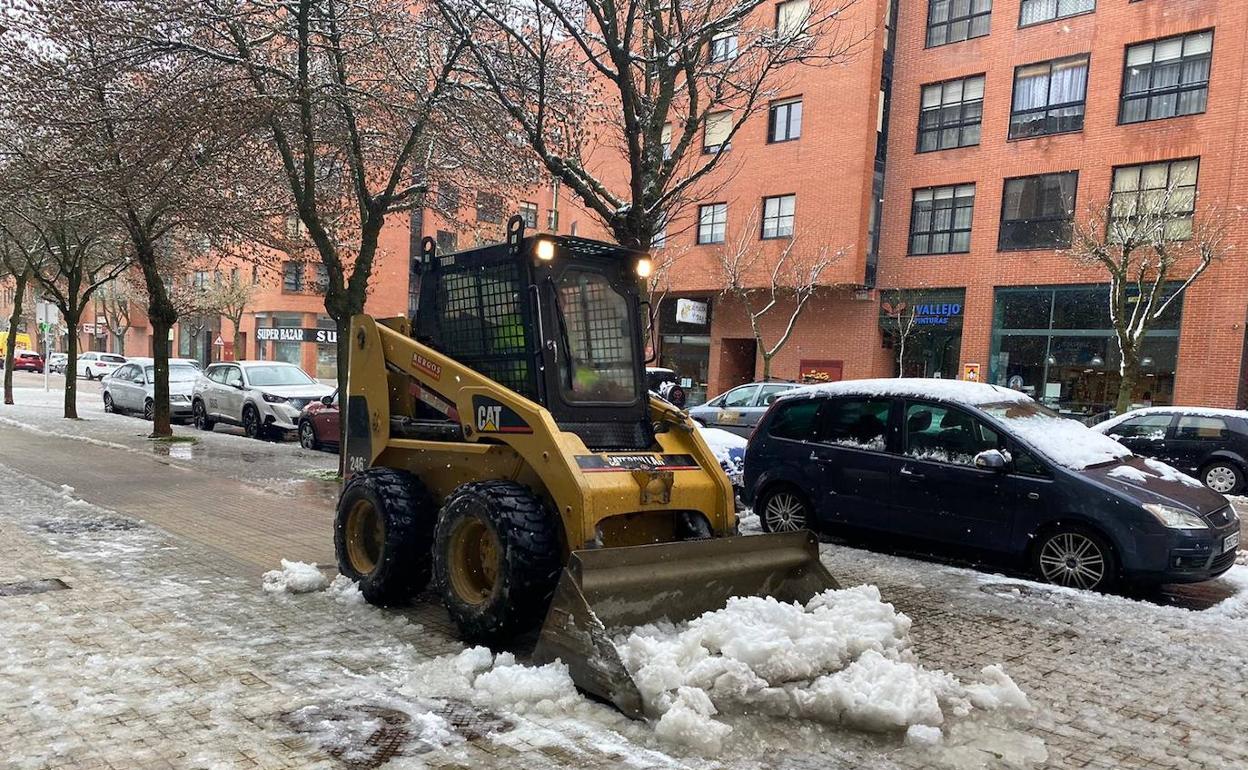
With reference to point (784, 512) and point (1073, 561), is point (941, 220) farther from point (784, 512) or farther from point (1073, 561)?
point (1073, 561)

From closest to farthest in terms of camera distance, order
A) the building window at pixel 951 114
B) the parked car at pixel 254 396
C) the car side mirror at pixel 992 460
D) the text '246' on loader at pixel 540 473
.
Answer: the text '246' on loader at pixel 540 473 < the car side mirror at pixel 992 460 < the parked car at pixel 254 396 < the building window at pixel 951 114

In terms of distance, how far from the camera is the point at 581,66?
11289mm

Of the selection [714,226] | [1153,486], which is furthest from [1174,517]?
[714,226]

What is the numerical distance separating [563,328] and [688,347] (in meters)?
25.1

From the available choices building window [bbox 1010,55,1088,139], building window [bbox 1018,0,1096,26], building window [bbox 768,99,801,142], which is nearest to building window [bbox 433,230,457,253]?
building window [bbox 768,99,801,142]

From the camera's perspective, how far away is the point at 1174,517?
6.57 meters

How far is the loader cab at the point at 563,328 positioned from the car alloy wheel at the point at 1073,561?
12.3 feet

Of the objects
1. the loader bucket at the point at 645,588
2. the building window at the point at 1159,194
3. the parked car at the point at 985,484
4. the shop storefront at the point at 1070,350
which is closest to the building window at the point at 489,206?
the parked car at the point at 985,484

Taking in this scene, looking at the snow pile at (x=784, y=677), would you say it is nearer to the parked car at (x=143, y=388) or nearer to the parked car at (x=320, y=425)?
the parked car at (x=320, y=425)

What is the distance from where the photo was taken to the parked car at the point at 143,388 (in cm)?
2069

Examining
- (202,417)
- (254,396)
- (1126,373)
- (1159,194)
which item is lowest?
(202,417)

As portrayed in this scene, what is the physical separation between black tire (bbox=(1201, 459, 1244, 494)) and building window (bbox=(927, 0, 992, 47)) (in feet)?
49.7

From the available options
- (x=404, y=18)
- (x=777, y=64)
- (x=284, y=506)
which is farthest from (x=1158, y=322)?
(x=284, y=506)

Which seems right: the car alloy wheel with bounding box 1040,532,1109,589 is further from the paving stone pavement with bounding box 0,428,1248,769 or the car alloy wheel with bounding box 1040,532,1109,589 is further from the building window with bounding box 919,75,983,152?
the building window with bounding box 919,75,983,152
